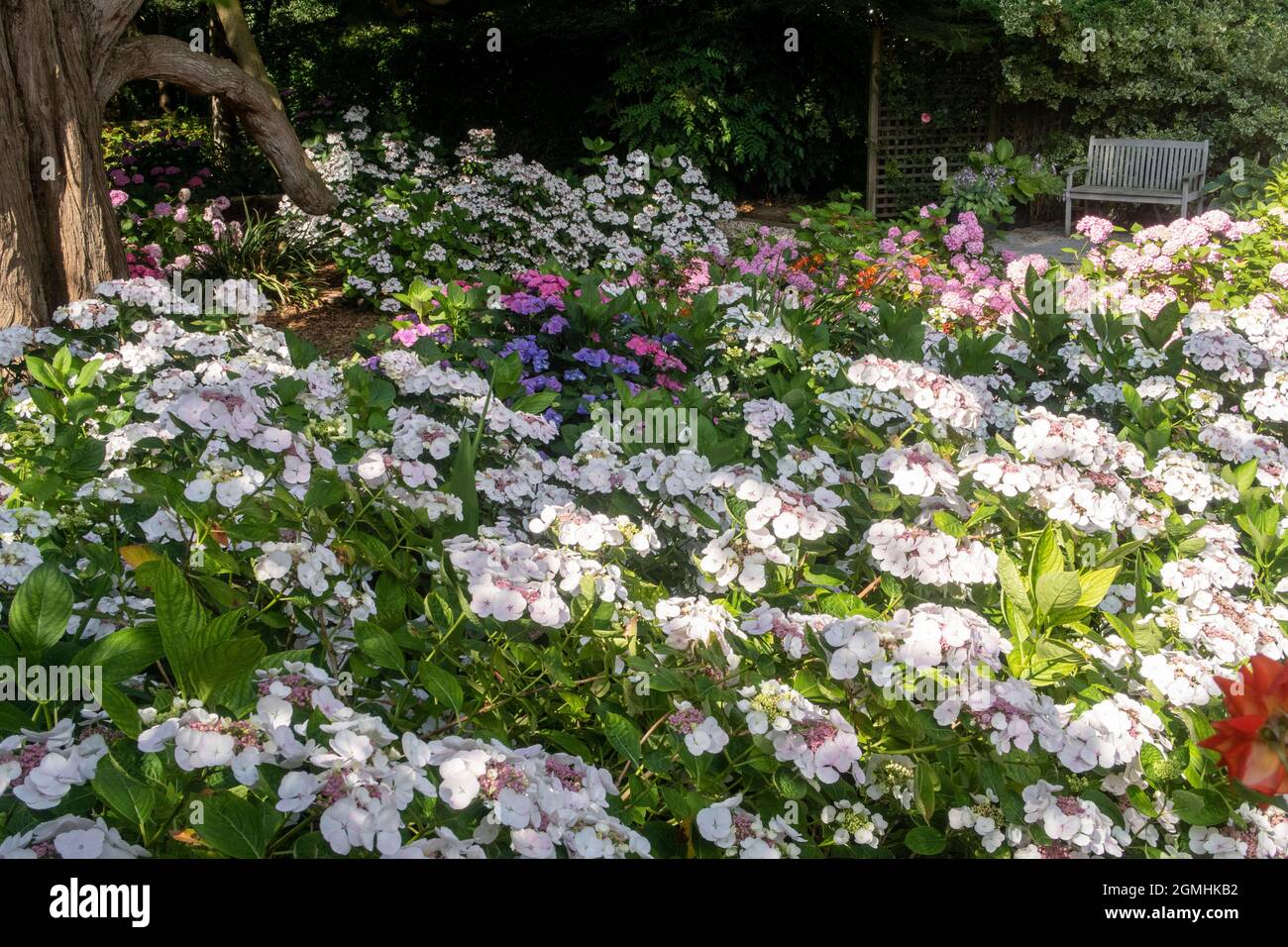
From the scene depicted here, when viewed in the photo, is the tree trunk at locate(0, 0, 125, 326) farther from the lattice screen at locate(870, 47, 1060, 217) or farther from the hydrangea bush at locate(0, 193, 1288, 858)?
the lattice screen at locate(870, 47, 1060, 217)

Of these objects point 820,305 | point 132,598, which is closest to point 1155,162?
point 820,305

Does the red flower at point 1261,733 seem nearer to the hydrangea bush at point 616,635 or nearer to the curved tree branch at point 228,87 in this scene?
the hydrangea bush at point 616,635

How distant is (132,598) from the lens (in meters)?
1.81

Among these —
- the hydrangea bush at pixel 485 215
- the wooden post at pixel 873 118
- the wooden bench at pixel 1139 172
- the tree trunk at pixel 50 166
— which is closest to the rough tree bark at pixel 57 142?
the tree trunk at pixel 50 166

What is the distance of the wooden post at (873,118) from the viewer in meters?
11.0

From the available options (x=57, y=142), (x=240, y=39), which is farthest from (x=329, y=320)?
(x=57, y=142)

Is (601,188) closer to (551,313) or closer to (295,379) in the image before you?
(551,313)

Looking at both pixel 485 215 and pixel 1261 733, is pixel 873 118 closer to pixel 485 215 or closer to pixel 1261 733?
pixel 485 215

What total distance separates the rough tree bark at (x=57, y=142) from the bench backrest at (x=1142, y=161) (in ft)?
30.1

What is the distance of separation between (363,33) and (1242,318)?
35.6ft

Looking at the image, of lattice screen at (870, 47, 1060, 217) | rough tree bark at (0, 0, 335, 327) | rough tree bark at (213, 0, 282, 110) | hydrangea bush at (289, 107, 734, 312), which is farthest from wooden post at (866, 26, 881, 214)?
rough tree bark at (0, 0, 335, 327)

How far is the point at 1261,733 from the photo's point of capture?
142cm

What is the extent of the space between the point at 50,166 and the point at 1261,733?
16.1 feet

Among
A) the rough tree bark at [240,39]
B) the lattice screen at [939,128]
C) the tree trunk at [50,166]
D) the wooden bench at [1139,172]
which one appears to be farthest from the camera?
the lattice screen at [939,128]
